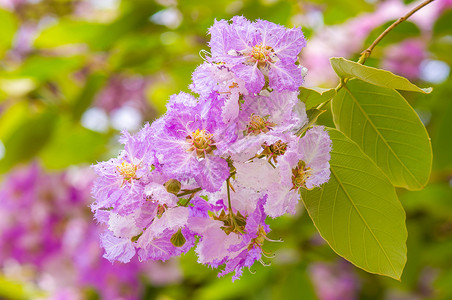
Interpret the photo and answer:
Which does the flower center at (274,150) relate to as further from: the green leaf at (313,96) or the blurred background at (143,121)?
the blurred background at (143,121)

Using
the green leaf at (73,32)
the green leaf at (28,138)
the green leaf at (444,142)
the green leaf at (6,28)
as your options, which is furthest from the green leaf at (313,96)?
the green leaf at (6,28)

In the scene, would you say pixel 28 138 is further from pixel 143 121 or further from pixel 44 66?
pixel 143 121

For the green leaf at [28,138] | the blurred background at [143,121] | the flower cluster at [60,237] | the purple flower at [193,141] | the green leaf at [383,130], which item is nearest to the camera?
the purple flower at [193,141]

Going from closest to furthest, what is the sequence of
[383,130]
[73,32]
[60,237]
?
[383,130] → [73,32] → [60,237]

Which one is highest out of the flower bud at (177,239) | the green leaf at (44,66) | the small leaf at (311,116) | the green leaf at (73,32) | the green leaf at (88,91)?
the small leaf at (311,116)

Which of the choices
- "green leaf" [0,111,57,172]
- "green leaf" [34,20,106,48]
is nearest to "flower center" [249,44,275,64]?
"green leaf" [34,20,106,48]

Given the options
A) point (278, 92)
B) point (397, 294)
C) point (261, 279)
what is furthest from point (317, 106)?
point (397, 294)

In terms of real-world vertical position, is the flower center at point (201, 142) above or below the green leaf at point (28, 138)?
above

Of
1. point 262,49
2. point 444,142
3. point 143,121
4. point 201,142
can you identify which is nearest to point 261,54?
point 262,49
